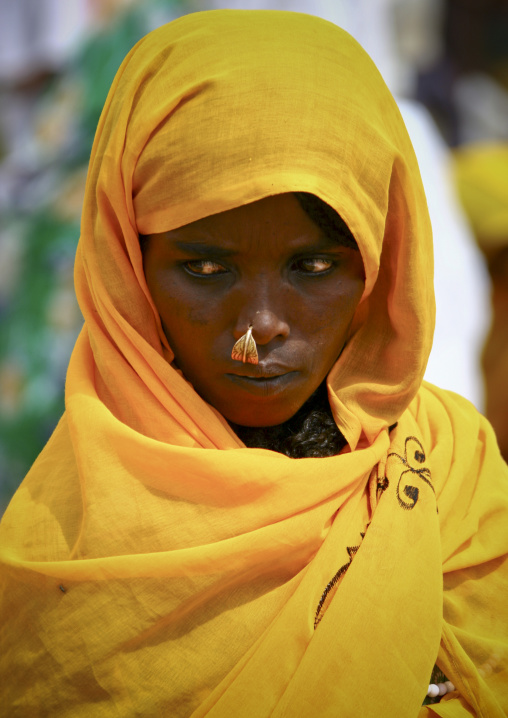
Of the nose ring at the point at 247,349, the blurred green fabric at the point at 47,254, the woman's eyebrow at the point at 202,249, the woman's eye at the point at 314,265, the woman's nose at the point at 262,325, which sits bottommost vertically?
the blurred green fabric at the point at 47,254

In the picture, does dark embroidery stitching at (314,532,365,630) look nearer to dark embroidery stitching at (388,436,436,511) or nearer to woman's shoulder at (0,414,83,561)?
dark embroidery stitching at (388,436,436,511)

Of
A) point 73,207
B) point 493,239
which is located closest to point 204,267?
point 73,207

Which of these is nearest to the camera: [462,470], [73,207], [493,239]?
[462,470]

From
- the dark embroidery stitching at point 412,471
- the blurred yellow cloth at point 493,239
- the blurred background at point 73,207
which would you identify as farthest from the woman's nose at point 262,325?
the blurred yellow cloth at point 493,239

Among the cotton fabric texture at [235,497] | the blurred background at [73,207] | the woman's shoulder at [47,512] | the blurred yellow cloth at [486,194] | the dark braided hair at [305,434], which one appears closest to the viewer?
the cotton fabric texture at [235,497]

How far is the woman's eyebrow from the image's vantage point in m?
1.19

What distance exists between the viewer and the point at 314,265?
123cm

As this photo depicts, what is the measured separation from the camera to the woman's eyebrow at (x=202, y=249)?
1192mm

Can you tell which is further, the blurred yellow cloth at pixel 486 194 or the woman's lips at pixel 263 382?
the blurred yellow cloth at pixel 486 194

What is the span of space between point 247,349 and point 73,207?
1.98 meters

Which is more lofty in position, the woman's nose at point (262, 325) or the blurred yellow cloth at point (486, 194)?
the woman's nose at point (262, 325)

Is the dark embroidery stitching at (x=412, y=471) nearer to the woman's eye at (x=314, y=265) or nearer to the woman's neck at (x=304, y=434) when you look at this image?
the woman's neck at (x=304, y=434)

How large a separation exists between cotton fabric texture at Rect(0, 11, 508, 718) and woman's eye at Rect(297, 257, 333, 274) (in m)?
0.07

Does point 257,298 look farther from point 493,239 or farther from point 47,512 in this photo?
point 493,239
